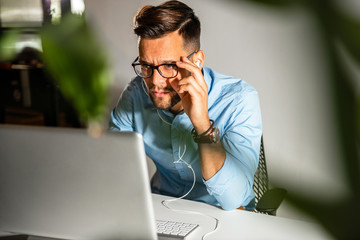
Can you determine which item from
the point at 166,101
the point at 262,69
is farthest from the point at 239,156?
the point at 262,69

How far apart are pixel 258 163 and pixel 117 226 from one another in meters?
0.76

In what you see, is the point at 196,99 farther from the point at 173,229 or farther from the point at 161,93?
the point at 173,229

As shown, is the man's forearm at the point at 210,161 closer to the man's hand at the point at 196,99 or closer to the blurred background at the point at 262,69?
the man's hand at the point at 196,99

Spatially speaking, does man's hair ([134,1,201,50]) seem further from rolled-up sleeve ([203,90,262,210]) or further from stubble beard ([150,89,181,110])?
rolled-up sleeve ([203,90,262,210])

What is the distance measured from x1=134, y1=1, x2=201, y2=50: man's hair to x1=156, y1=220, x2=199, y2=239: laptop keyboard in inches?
28.6

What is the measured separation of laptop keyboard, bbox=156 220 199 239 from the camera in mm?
1064

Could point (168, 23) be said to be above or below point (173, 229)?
above

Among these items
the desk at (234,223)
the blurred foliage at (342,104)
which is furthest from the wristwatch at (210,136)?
the blurred foliage at (342,104)

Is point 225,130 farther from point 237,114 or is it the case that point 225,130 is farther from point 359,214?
point 359,214

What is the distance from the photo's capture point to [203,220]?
118 cm

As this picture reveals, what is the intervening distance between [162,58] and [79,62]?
4.59 ft

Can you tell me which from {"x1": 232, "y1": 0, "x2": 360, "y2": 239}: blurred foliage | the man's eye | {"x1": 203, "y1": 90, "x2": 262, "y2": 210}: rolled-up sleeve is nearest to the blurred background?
{"x1": 232, "y1": 0, "x2": 360, "y2": 239}: blurred foliage

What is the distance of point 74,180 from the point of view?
78 cm

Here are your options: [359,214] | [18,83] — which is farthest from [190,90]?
[18,83]
